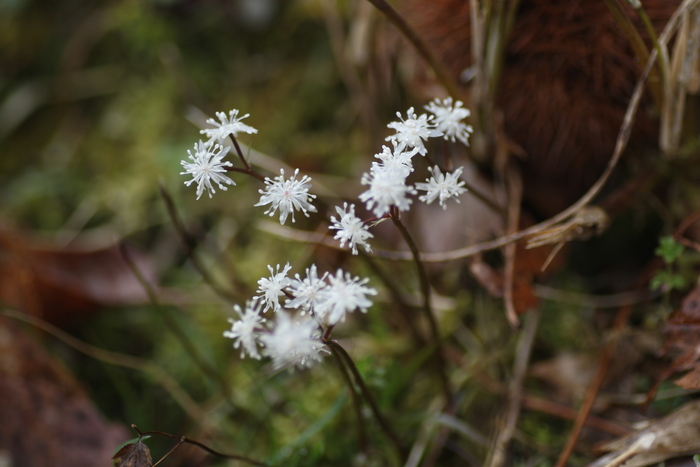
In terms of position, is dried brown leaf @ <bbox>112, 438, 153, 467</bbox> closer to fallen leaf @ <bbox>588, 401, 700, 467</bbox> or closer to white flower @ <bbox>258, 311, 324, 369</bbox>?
white flower @ <bbox>258, 311, 324, 369</bbox>

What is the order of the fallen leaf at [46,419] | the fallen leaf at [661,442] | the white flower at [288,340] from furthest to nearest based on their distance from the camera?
the fallen leaf at [46,419]
the fallen leaf at [661,442]
the white flower at [288,340]

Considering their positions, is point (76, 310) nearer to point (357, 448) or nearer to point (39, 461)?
point (39, 461)

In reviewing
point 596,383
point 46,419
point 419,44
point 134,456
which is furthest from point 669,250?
point 46,419

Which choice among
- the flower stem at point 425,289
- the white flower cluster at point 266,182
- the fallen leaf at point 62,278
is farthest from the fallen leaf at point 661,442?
the fallen leaf at point 62,278

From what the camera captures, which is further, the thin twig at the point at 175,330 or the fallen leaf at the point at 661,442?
the thin twig at the point at 175,330

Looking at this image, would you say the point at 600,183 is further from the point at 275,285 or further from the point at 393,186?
the point at 275,285

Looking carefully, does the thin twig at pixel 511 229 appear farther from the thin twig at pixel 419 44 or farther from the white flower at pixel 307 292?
the white flower at pixel 307 292
